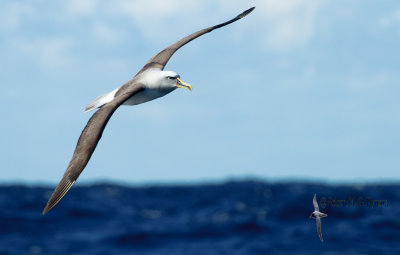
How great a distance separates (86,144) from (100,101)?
2.15 metres

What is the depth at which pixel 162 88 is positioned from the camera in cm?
1246

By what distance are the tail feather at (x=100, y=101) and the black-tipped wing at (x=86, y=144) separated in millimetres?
830

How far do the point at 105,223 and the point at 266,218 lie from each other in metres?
7.72

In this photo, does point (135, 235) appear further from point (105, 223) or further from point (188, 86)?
point (188, 86)

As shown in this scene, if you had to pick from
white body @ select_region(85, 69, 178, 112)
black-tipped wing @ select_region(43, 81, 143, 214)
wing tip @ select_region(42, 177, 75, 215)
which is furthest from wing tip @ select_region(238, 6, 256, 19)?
wing tip @ select_region(42, 177, 75, 215)

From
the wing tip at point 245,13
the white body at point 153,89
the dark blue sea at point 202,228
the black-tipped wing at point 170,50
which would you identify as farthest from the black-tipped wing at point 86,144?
the dark blue sea at point 202,228

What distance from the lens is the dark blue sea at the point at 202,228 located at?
79.1 feet

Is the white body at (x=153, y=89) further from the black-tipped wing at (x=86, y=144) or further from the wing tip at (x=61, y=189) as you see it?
the wing tip at (x=61, y=189)

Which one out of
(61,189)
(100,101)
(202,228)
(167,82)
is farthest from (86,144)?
(202,228)

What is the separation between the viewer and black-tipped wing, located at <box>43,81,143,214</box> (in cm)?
1021

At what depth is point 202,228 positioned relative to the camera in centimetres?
2791

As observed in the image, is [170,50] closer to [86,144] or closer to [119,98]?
[119,98]

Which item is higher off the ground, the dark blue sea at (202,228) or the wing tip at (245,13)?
the wing tip at (245,13)

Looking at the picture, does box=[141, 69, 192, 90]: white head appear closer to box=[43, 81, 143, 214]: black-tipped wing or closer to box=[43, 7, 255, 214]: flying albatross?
box=[43, 7, 255, 214]: flying albatross
